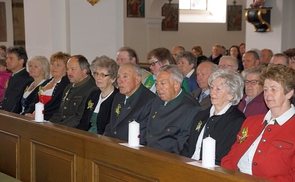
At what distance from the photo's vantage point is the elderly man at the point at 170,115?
4414 millimetres

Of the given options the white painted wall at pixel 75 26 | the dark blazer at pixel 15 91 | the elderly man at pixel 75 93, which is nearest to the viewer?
the elderly man at pixel 75 93

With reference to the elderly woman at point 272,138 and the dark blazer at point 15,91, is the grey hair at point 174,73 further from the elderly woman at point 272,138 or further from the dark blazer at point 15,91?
the dark blazer at point 15,91

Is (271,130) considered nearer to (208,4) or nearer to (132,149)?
(132,149)

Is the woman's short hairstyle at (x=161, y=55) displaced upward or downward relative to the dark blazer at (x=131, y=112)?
upward

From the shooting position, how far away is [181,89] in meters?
4.68

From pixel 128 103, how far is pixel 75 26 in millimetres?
3221

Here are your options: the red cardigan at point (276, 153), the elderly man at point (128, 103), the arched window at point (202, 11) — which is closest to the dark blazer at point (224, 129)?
the red cardigan at point (276, 153)

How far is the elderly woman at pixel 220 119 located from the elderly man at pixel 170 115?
0.51 ft

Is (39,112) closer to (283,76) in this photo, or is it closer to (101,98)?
(101,98)

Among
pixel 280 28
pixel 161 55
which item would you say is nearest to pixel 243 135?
pixel 161 55

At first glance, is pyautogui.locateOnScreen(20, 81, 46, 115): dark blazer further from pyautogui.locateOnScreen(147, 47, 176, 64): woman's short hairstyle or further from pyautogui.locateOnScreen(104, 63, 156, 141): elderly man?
pyautogui.locateOnScreen(104, 63, 156, 141): elderly man

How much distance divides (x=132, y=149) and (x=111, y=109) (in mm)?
1595

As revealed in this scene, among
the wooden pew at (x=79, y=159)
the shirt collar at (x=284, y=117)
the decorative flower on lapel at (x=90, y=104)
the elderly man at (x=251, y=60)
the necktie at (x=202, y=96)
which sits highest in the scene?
the elderly man at (x=251, y=60)

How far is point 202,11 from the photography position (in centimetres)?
1841
